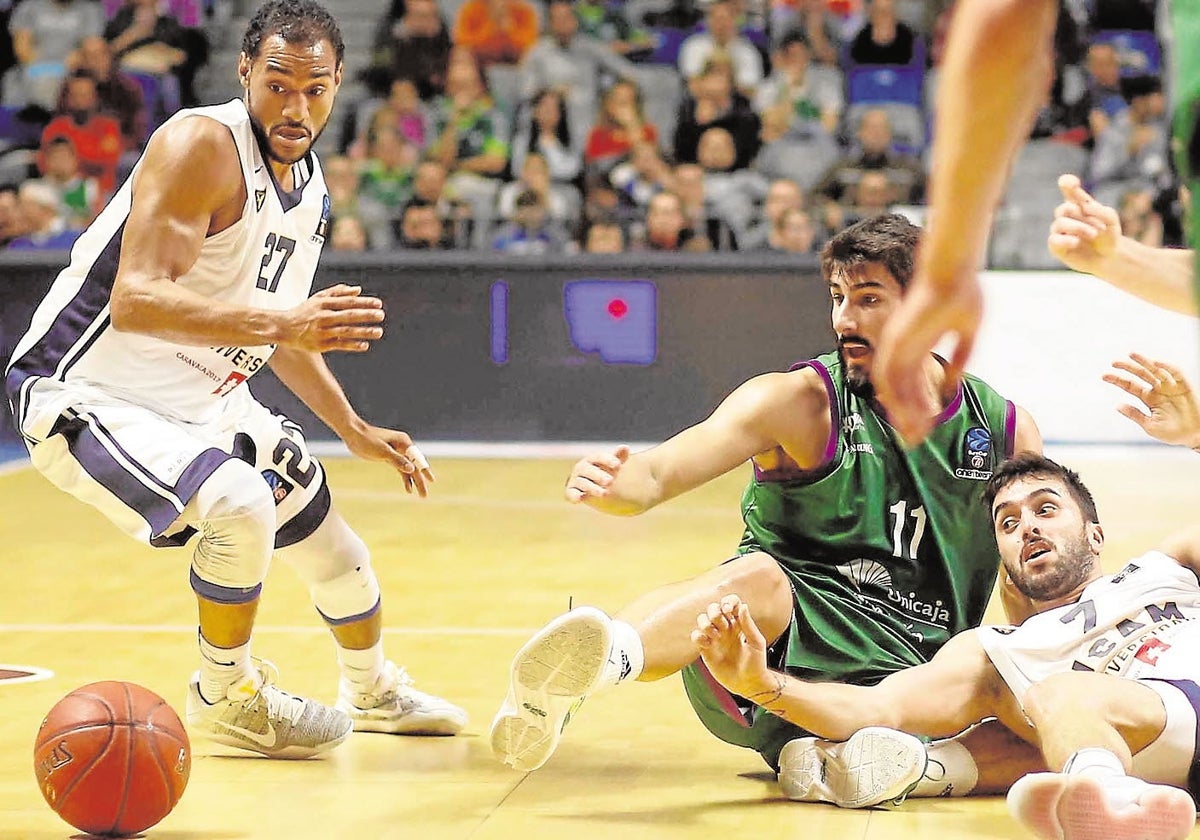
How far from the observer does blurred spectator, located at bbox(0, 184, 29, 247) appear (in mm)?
12094

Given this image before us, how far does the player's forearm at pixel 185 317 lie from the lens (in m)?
4.06

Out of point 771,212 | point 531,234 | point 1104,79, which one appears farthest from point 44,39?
point 1104,79

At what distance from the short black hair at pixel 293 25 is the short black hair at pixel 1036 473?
199 centimetres

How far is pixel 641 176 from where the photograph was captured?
41.5ft

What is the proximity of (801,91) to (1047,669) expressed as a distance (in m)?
10.0

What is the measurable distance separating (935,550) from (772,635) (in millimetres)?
486

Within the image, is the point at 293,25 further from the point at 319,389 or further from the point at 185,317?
the point at 319,389

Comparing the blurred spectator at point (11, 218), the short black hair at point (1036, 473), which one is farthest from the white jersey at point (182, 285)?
the blurred spectator at point (11, 218)

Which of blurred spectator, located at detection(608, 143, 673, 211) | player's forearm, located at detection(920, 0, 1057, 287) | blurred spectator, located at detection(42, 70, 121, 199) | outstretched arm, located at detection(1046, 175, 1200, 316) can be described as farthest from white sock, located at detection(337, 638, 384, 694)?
blurred spectator, located at detection(42, 70, 121, 199)

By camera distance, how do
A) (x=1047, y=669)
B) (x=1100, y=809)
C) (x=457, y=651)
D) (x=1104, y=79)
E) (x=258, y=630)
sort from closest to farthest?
(x=1100, y=809), (x=1047, y=669), (x=457, y=651), (x=258, y=630), (x=1104, y=79)

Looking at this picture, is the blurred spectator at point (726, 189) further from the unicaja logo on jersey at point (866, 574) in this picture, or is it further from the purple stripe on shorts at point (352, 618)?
the unicaja logo on jersey at point (866, 574)

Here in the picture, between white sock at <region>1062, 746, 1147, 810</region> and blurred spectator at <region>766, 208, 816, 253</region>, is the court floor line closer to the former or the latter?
white sock at <region>1062, 746, 1147, 810</region>

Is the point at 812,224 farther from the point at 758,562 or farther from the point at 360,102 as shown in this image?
the point at 758,562

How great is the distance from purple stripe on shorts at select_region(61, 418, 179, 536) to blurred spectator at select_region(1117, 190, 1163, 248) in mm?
8632
